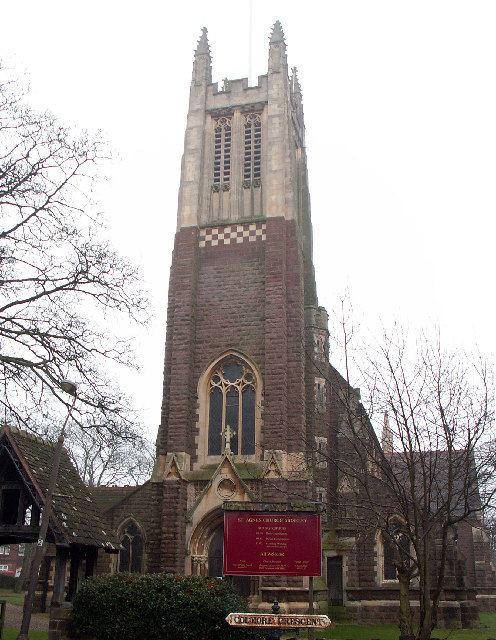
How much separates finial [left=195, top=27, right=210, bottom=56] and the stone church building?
1925 mm

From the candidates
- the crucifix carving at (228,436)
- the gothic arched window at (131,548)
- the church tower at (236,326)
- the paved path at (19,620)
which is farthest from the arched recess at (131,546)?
the crucifix carving at (228,436)

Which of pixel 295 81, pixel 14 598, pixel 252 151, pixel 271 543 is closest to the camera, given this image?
pixel 271 543

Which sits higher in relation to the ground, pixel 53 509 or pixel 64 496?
pixel 64 496

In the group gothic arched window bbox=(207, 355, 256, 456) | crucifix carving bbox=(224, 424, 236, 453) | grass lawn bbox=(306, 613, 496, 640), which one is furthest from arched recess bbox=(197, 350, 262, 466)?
grass lawn bbox=(306, 613, 496, 640)

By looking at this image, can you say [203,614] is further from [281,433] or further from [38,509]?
[281,433]

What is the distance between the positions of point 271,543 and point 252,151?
18.6m

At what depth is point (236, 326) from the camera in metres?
24.0

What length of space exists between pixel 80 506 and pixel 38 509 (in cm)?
132

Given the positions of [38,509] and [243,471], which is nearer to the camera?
[38,509]

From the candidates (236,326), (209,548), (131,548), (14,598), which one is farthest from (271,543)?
(14,598)

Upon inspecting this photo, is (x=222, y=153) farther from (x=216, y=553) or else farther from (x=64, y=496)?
(x=64, y=496)

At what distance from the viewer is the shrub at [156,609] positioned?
40.4 ft

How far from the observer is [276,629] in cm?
1094

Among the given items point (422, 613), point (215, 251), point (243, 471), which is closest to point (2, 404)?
point (422, 613)
